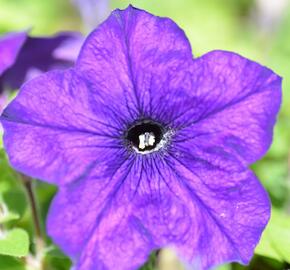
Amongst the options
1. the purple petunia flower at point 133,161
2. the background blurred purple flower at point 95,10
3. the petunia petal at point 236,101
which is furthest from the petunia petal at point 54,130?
the background blurred purple flower at point 95,10

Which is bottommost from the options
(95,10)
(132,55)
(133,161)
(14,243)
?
(14,243)

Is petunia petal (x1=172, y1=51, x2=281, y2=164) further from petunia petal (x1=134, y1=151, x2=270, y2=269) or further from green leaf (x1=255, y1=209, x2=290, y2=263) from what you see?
green leaf (x1=255, y1=209, x2=290, y2=263)

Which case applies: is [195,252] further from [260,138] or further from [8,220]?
[8,220]

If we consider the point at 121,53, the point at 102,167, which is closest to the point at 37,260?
the point at 102,167

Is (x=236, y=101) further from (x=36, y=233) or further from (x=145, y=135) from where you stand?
(x=36, y=233)

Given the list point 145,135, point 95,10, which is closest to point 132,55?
point 145,135

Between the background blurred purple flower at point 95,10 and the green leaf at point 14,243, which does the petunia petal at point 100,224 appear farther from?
the background blurred purple flower at point 95,10
